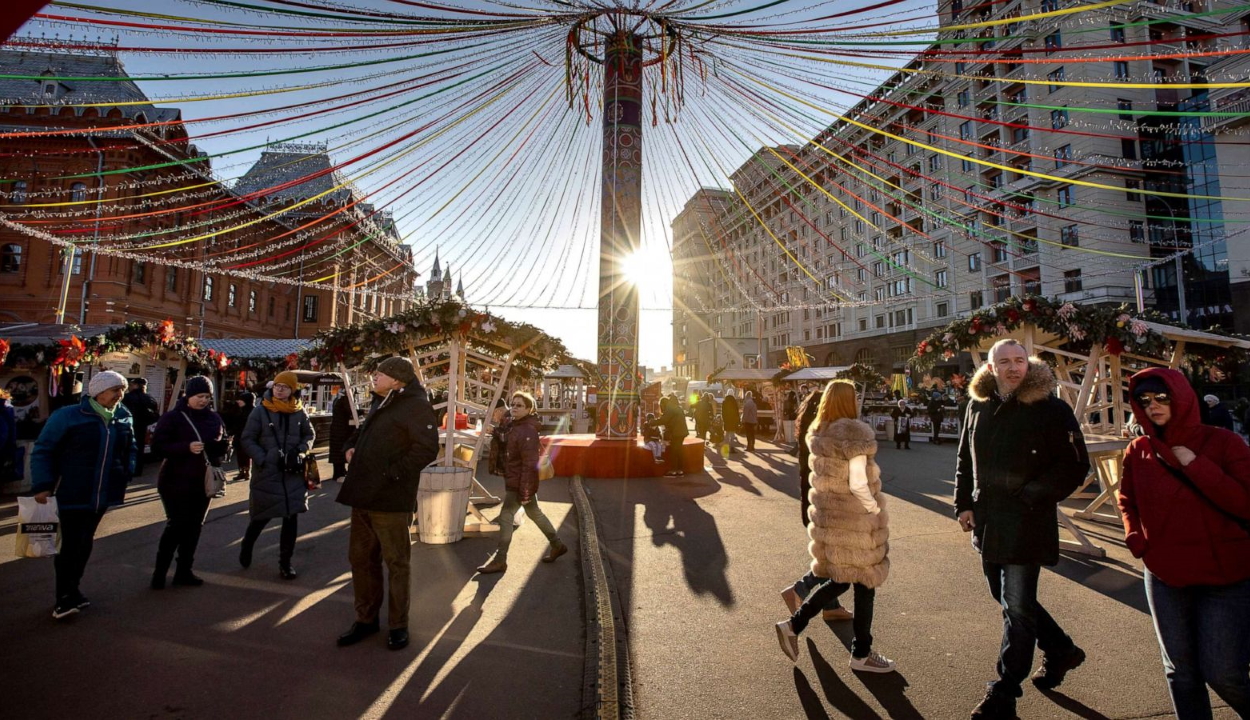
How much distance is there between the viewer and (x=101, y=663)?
3242 millimetres

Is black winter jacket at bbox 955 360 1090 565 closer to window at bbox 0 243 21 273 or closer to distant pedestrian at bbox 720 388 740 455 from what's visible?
distant pedestrian at bbox 720 388 740 455

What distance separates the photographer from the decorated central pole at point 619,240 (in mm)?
12047

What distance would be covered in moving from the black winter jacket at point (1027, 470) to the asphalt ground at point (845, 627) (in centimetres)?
88

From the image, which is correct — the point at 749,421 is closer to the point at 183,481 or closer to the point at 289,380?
the point at 289,380

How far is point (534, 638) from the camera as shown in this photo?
3.69 meters

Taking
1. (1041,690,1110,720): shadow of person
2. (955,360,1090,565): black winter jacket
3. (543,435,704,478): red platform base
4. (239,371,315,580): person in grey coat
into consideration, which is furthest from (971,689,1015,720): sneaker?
(543,435,704,478): red platform base

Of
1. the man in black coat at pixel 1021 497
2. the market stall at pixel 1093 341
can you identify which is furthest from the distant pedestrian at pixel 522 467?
the market stall at pixel 1093 341

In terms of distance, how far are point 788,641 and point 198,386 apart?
199 inches

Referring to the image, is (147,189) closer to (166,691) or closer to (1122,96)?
(166,691)

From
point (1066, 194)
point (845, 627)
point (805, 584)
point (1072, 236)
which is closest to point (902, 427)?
point (845, 627)

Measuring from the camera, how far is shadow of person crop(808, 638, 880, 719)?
9.25ft

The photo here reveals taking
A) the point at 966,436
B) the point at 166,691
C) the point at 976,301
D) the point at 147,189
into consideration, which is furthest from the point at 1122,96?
the point at 147,189

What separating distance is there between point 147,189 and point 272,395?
28.3 metres

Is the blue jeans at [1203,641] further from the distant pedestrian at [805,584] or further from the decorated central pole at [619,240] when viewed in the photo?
the decorated central pole at [619,240]
